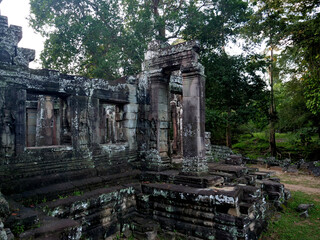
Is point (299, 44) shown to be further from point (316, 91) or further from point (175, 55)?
point (175, 55)

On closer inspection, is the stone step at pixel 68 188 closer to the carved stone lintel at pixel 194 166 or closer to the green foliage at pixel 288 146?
the carved stone lintel at pixel 194 166

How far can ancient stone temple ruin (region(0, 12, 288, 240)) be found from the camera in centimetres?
439

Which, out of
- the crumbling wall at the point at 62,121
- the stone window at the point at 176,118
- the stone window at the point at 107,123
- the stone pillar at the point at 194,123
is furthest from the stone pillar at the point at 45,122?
the stone pillar at the point at 194,123

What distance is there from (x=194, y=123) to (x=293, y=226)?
11.5ft

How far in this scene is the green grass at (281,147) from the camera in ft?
52.7

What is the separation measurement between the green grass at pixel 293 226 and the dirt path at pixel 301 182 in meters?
2.19

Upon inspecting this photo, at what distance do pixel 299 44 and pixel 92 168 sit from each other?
489 inches

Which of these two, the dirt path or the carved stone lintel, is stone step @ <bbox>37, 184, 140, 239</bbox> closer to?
the carved stone lintel

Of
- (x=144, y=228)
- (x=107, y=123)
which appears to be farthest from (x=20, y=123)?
(x=107, y=123)

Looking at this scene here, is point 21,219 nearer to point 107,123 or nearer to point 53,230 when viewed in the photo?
point 53,230

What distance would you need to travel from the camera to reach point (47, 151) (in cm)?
507

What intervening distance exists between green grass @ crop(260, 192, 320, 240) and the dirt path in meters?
2.19

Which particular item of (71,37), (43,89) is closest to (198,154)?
(43,89)

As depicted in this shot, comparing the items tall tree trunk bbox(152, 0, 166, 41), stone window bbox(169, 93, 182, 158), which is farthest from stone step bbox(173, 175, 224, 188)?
tall tree trunk bbox(152, 0, 166, 41)
